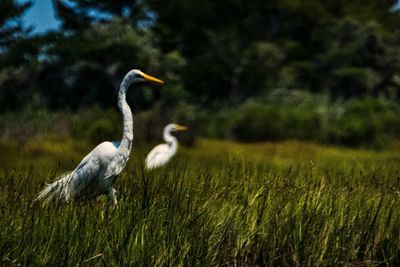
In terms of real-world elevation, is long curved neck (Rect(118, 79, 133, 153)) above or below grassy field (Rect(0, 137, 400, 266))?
above

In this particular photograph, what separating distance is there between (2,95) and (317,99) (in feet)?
40.6

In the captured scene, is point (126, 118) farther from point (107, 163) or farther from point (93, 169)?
point (93, 169)

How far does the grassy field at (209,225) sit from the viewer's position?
4562 millimetres

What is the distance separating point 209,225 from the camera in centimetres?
522

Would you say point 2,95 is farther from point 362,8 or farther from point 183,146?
point 362,8

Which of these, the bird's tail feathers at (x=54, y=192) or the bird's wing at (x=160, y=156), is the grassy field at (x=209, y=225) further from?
the bird's wing at (x=160, y=156)

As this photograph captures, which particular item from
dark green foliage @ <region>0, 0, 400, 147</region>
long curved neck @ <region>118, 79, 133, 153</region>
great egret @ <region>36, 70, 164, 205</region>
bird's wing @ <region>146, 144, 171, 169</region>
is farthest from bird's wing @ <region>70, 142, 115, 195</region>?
dark green foliage @ <region>0, 0, 400, 147</region>

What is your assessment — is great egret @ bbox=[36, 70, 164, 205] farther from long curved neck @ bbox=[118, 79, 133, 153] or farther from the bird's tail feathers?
the bird's tail feathers

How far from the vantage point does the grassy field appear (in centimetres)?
456

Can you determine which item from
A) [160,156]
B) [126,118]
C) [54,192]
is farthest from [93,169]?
[160,156]

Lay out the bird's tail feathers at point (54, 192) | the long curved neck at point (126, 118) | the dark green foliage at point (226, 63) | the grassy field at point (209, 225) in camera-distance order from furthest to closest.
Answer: the dark green foliage at point (226, 63) → the long curved neck at point (126, 118) → the bird's tail feathers at point (54, 192) → the grassy field at point (209, 225)

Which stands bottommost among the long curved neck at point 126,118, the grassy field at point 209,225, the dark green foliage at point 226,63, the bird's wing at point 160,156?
the grassy field at point 209,225

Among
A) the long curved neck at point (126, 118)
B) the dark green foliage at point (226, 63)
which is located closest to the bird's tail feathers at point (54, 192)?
the long curved neck at point (126, 118)

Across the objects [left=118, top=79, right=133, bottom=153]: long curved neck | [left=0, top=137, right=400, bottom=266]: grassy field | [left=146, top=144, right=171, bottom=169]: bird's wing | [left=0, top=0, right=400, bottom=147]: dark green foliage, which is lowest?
[left=0, top=137, right=400, bottom=266]: grassy field
